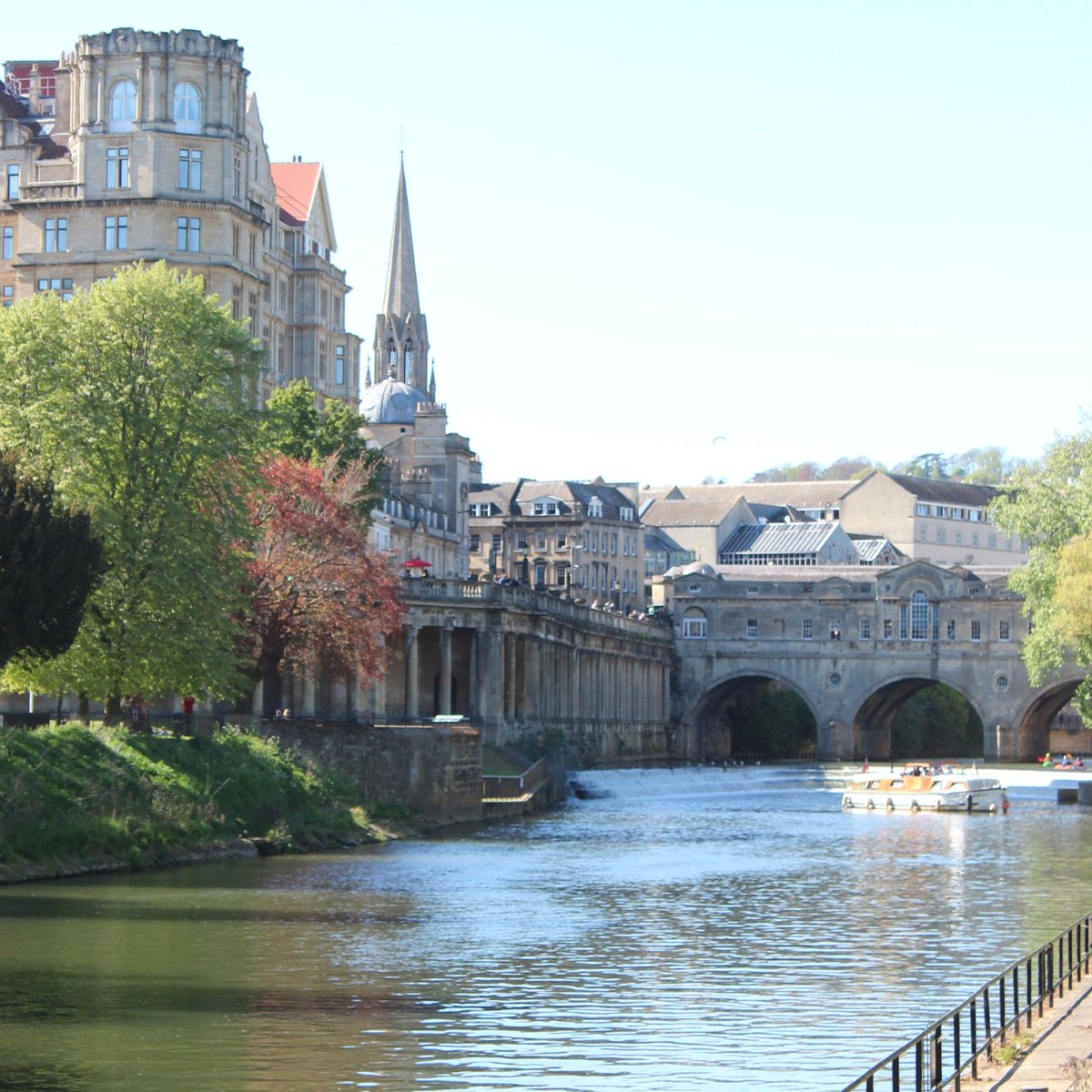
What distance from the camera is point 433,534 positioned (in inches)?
5330

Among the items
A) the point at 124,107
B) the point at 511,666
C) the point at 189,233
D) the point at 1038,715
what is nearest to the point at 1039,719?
the point at 1038,715

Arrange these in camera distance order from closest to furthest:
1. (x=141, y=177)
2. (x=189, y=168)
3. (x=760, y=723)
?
(x=141, y=177), (x=189, y=168), (x=760, y=723)

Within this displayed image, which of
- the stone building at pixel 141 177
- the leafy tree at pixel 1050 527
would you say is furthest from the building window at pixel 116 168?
the leafy tree at pixel 1050 527

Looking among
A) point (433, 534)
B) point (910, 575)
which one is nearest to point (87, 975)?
point (433, 534)

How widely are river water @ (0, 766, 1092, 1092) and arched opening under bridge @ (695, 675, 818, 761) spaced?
85.9 metres

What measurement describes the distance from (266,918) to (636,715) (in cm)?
9505

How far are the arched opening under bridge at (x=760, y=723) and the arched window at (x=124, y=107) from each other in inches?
2756

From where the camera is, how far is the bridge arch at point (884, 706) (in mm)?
146375

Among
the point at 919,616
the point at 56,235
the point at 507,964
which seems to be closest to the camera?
the point at 507,964

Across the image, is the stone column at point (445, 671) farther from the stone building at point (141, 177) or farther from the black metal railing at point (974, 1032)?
the black metal railing at point (974, 1032)

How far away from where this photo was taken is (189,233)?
316ft

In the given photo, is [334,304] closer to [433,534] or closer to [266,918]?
[433,534]

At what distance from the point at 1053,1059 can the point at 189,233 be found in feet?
253

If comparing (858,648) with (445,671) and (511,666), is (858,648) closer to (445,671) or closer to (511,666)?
(511,666)
